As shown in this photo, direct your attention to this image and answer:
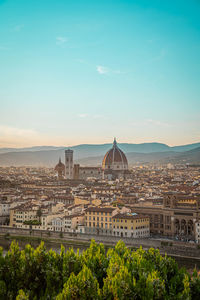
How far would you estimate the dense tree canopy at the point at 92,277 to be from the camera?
16938 mm

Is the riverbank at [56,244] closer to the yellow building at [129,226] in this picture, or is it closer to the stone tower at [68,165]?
the yellow building at [129,226]

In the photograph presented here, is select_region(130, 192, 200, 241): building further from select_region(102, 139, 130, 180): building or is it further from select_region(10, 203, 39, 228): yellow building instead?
select_region(102, 139, 130, 180): building

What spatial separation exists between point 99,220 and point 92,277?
28.9 meters

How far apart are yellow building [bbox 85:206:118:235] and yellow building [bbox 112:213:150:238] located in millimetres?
758

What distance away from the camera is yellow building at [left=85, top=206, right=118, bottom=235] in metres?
45.6

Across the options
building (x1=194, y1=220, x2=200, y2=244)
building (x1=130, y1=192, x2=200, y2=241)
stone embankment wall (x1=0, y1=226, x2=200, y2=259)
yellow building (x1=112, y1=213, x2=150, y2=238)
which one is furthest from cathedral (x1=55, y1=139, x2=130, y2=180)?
building (x1=194, y1=220, x2=200, y2=244)

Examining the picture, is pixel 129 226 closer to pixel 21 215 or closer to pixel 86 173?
pixel 21 215

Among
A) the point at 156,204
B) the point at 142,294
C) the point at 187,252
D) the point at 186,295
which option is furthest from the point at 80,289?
the point at 156,204

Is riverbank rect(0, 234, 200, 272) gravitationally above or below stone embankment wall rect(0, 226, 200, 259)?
below

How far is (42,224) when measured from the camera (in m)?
49.7

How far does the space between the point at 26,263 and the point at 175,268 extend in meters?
7.14

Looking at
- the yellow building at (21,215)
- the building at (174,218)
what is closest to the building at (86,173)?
the yellow building at (21,215)

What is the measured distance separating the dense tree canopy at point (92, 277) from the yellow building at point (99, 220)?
22.2m

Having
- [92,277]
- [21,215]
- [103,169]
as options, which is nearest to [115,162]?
[103,169]
